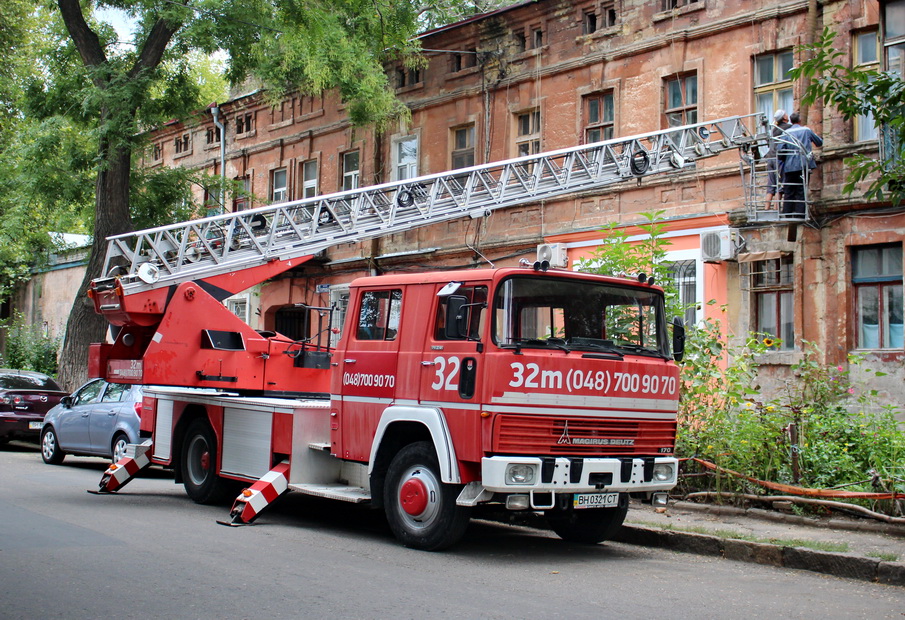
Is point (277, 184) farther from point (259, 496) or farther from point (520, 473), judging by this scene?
point (520, 473)

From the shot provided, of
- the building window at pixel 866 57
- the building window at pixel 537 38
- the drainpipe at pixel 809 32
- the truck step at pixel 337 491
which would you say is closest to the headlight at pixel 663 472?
the truck step at pixel 337 491

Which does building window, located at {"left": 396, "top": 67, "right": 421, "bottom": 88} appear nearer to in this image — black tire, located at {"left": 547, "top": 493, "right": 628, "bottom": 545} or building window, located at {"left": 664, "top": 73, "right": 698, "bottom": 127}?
building window, located at {"left": 664, "top": 73, "right": 698, "bottom": 127}

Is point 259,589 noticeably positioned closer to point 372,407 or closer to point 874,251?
point 372,407

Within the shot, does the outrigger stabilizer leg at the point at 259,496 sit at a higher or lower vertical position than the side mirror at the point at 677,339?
lower

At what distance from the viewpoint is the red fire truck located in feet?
28.0

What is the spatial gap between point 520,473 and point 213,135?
26.7 m

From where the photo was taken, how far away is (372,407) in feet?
31.5

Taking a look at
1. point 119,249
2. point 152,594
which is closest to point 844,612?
point 152,594

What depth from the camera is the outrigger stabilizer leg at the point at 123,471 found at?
1280 centimetres

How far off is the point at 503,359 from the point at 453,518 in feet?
5.01

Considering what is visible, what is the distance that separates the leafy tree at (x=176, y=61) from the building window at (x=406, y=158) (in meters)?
1.93

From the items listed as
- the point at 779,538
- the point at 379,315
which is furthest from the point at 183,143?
the point at 779,538

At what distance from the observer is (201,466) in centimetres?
1223

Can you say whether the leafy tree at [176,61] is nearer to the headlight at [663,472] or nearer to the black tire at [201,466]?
the black tire at [201,466]
